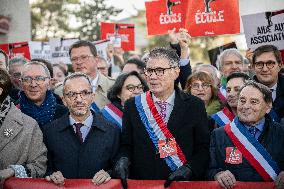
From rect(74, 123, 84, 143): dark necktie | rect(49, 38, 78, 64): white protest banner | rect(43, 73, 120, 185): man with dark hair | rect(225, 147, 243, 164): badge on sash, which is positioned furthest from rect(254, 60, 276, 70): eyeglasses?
rect(49, 38, 78, 64): white protest banner

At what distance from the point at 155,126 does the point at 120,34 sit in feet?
21.7

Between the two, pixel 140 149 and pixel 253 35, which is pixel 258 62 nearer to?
pixel 253 35

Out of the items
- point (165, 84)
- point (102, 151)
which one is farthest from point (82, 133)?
point (165, 84)

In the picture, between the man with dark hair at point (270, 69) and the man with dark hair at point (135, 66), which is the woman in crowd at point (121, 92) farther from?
the man with dark hair at point (270, 69)

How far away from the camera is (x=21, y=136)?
4.93 m

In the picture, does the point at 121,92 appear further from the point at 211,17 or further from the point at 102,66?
the point at 102,66

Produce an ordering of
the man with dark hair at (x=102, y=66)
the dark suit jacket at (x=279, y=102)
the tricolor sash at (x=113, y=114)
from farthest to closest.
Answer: the man with dark hair at (x=102, y=66), the tricolor sash at (x=113, y=114), the dark suit jacket at (x=279, y=102)

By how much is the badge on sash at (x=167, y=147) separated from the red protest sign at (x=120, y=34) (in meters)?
6.48

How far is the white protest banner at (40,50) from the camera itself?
1070 cm

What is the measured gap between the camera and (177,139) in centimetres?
483

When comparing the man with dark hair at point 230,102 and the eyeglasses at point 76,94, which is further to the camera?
the man with dark hair at point 230,102

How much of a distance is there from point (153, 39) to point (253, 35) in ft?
111

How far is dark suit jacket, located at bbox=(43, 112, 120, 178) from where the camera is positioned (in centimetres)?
493

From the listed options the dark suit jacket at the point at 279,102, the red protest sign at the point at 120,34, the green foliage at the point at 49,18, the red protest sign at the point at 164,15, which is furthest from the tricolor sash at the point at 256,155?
the green foliage at the point at 49,18
